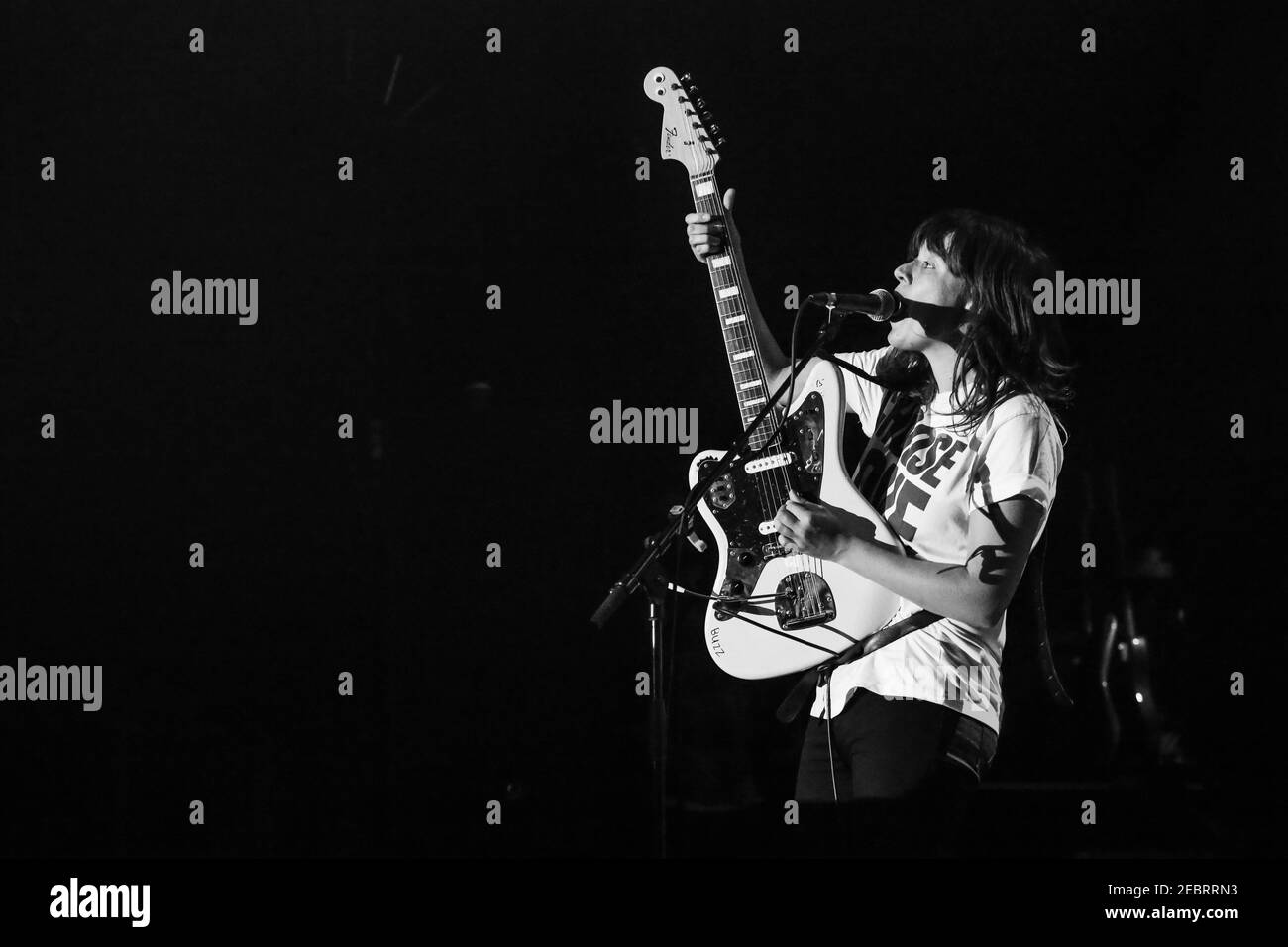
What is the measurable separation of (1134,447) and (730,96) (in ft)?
3.88

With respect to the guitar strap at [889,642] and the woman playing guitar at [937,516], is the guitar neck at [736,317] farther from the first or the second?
the guitar strap at [889,642]

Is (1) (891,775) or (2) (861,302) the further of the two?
(1) (891,775)

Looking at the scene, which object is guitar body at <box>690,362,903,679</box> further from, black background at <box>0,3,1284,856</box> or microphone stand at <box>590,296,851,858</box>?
black background at <box>0,3,1284,856</box>

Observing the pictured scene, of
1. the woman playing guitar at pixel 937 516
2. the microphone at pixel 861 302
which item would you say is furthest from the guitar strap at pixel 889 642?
the microphone at pixel 861 302

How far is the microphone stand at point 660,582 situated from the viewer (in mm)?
2381

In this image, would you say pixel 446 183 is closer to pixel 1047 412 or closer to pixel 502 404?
pixel 502 404

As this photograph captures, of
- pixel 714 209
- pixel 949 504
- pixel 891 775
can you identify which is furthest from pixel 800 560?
pixel 714 209

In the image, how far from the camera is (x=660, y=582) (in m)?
2.61

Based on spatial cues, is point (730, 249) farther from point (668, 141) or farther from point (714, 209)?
point (668, 141)

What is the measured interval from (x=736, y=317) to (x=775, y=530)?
0.47 metres

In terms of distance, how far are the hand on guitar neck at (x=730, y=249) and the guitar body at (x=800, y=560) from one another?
0.09m

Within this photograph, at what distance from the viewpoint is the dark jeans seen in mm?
2359

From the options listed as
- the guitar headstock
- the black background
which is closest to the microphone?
the black background

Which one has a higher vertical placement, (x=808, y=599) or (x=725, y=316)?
(x=725, y=316)
